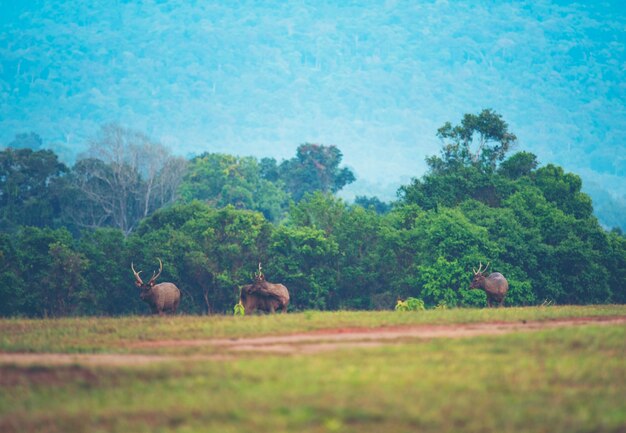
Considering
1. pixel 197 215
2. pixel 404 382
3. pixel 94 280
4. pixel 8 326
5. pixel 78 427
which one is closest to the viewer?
pixel 78 427

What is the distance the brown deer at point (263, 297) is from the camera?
1452 inches

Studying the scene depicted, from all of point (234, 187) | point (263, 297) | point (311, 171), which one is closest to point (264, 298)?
point (263, 297)

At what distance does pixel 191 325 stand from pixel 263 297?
35.7ft

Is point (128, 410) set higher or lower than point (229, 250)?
lower

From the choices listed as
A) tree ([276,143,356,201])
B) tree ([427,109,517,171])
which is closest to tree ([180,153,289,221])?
tree ([276,143,356,201])

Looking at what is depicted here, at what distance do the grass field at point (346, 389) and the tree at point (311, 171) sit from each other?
261 ft

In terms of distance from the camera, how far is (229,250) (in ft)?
166

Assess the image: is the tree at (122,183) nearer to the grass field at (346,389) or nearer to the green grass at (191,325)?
the green grass at (191,325)

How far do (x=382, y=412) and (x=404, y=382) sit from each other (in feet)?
6.83

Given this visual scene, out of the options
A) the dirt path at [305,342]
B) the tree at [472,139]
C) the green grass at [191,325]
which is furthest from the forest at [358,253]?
the dirt path at [305,342]

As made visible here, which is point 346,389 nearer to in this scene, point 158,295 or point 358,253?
point 158,295

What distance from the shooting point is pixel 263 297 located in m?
37.0

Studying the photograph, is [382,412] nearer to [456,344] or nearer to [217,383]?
[217,383]

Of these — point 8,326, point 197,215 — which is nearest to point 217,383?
point 8,326
